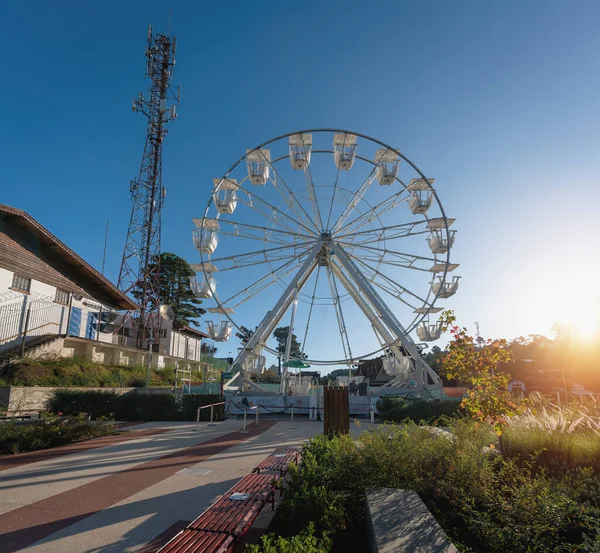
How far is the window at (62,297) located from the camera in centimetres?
2287

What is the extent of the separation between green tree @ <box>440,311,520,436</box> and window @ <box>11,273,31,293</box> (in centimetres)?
1972

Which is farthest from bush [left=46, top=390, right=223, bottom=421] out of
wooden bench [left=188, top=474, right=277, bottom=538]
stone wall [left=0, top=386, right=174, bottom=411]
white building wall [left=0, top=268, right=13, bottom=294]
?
wooden bench [left=188, top=474, right=277, bottom=538]

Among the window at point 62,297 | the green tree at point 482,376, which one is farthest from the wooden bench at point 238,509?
the window at point 62,297

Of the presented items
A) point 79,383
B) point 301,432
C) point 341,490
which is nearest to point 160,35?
point 79,383

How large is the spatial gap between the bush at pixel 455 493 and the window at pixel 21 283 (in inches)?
738

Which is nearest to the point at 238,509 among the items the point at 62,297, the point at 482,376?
the point at 482,376

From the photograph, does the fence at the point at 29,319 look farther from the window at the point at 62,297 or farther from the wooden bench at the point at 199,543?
the wooden bench at the point at 199,543

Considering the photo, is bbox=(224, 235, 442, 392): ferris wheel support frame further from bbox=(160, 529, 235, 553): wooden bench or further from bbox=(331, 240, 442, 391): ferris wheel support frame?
bbox=(160, 529, 235, 553): wooden bench

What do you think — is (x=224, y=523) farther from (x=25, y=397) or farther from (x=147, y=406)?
(x=147, y=406)

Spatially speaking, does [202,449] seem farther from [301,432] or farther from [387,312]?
[387,312]

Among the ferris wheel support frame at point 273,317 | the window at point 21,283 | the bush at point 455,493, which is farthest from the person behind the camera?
the ferris wheel support frame at point 273,317

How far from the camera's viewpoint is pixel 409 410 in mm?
16297

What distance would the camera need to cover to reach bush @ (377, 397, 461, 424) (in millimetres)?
15789

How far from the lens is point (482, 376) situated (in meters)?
6.64
